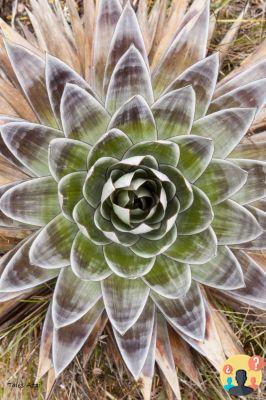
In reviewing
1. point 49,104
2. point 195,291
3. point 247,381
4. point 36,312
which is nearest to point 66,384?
point 36,312

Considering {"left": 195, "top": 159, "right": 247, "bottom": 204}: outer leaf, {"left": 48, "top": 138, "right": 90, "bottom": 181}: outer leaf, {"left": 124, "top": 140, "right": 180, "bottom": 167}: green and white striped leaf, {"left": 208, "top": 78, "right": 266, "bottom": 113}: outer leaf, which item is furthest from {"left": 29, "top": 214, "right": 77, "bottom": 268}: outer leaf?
{"left": 208, "top": 78, "right": 266, "bottom": 113}: outer leaf

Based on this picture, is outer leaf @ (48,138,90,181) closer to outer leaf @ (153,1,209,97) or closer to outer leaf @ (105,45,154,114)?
outer leaf @ (105,45,154,114)

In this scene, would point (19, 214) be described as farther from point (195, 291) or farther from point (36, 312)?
point (36, 312)

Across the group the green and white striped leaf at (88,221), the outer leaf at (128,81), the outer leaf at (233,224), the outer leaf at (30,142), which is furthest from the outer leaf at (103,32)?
the outer leaf at (233,224)

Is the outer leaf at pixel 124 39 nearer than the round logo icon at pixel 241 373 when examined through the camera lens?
Yes

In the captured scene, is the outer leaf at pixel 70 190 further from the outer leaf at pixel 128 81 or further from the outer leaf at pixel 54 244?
the outer leaf at pixel 128 81

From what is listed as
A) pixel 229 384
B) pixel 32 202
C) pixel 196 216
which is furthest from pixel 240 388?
pixel 32 202
